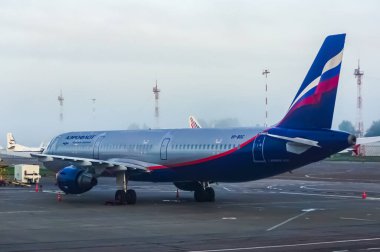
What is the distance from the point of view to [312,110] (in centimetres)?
3306

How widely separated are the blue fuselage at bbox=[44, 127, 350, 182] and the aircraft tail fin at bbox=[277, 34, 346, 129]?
0.62 m

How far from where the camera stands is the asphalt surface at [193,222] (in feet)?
72.7

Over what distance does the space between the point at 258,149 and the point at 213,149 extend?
11.2ft

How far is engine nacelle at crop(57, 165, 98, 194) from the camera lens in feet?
130

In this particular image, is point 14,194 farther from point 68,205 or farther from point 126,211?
Answer: point 126,211

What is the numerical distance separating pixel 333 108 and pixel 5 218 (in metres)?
15.4

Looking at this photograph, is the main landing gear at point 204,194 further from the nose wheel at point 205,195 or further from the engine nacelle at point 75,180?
the engine nacelle at point 75,180

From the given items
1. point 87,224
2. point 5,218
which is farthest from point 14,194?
point 87,224

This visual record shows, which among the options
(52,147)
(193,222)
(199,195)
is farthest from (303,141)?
(52,147)

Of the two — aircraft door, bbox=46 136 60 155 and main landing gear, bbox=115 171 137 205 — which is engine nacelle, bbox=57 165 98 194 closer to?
main landing gear, bbox=115 171 137 205

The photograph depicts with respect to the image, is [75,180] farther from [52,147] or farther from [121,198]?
[52,147]

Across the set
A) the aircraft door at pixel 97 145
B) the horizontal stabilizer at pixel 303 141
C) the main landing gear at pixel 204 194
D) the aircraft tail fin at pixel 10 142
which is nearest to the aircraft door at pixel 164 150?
the main landing gear at pixel 204 194

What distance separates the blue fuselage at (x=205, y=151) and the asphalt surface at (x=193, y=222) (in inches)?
73.2

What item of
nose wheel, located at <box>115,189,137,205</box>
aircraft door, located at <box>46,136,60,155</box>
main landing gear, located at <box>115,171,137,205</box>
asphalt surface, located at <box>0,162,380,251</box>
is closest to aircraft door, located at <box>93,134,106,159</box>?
asphalt surface, located at <box>0,162,380,251</box>
